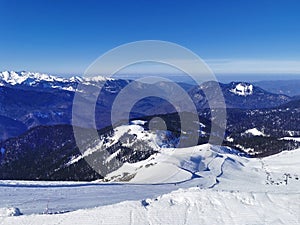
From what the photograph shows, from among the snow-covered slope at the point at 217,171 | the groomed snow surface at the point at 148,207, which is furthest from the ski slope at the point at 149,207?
the snow-covered slope at the point at 217,171

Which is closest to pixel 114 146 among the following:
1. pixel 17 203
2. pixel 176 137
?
pixel 176 137

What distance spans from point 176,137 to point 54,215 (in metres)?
163

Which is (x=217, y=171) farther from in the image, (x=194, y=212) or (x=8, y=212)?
(x=8, y=212)

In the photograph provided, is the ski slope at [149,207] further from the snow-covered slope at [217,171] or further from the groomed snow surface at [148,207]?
the snow-covered slope at [217,171]

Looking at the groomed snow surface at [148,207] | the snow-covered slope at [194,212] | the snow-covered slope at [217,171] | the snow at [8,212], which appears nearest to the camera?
the snow-covered slope at [194,212]

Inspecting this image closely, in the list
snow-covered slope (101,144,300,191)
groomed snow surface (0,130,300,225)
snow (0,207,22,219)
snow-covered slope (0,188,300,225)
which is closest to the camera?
snow-covered slope (0,188,300,225)

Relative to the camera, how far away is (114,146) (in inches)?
7264

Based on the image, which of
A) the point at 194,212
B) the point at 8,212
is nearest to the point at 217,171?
the point at 194,212

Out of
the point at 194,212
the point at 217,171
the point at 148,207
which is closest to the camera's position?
the point at 194,212

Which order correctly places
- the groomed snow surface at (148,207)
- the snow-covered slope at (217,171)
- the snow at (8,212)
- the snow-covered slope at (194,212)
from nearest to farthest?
1. the snow-covered slope at (194,212)
2. the groomed snow surface at (148,207)
3. the snow at (8,212)
4. the snow-covered slope at (217,171)

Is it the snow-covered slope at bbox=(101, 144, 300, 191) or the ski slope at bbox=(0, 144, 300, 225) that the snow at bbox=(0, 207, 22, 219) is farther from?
the snow-covered slope at bbox=(101, 144, 300, 191)

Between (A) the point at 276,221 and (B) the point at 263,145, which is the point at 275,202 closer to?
(A) the point at 276,221

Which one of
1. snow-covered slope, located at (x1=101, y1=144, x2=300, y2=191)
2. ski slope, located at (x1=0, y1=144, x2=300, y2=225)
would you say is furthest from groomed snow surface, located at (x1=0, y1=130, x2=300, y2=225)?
snow-covered slope, located at (x1=101, y1=144, x2=300, y2=191)

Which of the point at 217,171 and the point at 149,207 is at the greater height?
the point at 149,207
